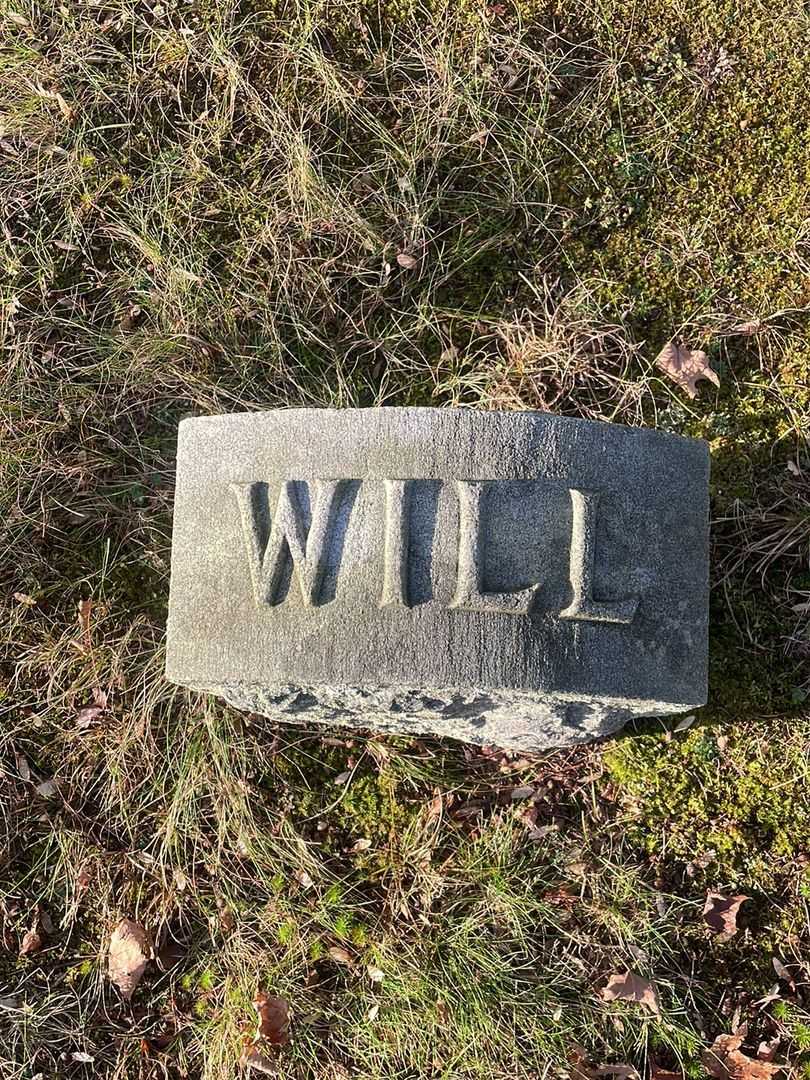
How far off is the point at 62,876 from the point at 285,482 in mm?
2027

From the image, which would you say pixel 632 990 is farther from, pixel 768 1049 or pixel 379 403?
pixel 379 403

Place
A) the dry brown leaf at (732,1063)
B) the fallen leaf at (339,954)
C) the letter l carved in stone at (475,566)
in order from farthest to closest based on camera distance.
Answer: the fallen leaf at (339,954)
the dry brown leaf at (732,1063)
the letter l carved in stone at (475,566)

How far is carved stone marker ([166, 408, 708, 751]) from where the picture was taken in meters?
2.12

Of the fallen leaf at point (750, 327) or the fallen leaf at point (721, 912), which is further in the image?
the fallen leaf at point (750, 327)

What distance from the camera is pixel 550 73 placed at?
10.6ft

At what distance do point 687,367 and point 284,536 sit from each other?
1.76 metres

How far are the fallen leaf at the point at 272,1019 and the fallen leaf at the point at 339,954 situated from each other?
0.75 feet

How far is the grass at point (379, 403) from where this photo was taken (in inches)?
119

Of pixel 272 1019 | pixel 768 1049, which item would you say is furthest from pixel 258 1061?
pixel 768 1049

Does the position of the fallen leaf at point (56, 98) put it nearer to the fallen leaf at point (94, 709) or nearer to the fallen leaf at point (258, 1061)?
the fallen leaf at point (94, 709)

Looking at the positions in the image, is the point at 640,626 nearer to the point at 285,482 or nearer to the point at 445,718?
the point at 445,718

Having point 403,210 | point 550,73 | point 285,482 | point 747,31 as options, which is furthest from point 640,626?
point 747,31

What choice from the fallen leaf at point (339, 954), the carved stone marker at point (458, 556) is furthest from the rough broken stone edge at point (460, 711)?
the fallen leaf at point (339, 954)

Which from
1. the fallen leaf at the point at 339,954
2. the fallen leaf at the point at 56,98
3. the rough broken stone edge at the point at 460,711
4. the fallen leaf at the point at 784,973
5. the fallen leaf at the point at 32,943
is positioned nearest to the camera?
the rough broken stone edge at the point at 460,711
